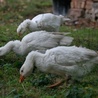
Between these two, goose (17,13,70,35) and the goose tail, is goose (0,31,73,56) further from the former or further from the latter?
goose (17,13,70,35)

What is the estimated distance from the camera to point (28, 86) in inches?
262

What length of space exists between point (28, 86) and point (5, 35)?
398 cm

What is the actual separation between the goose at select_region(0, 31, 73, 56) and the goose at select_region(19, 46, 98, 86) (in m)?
1.07

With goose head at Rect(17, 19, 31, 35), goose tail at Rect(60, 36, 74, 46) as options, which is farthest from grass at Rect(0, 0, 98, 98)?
goose tail at Rect(60, 36, 74, 46)

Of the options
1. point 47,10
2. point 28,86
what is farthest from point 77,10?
point 28,86

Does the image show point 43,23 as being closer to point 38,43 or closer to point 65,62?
point 38,43

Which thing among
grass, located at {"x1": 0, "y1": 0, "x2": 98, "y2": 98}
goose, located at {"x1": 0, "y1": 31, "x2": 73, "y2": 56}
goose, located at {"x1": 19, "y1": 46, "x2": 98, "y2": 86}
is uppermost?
goose, located at {"x1": 19, "y1": 46, "x2": 98, "y2": 86}

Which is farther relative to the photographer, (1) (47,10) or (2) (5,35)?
(1) (47,10)

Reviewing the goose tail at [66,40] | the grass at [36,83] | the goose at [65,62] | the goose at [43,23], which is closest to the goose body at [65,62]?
the goose at [65,62]

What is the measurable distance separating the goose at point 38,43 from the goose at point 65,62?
1074 mm

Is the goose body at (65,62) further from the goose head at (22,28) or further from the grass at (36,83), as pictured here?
the goose head at (22,28)

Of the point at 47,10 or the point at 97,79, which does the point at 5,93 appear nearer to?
the point at 97,79

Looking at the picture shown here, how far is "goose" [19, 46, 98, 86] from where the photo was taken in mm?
6305

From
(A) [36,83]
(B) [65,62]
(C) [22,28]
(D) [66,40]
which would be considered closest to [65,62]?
(B) [65,62]
